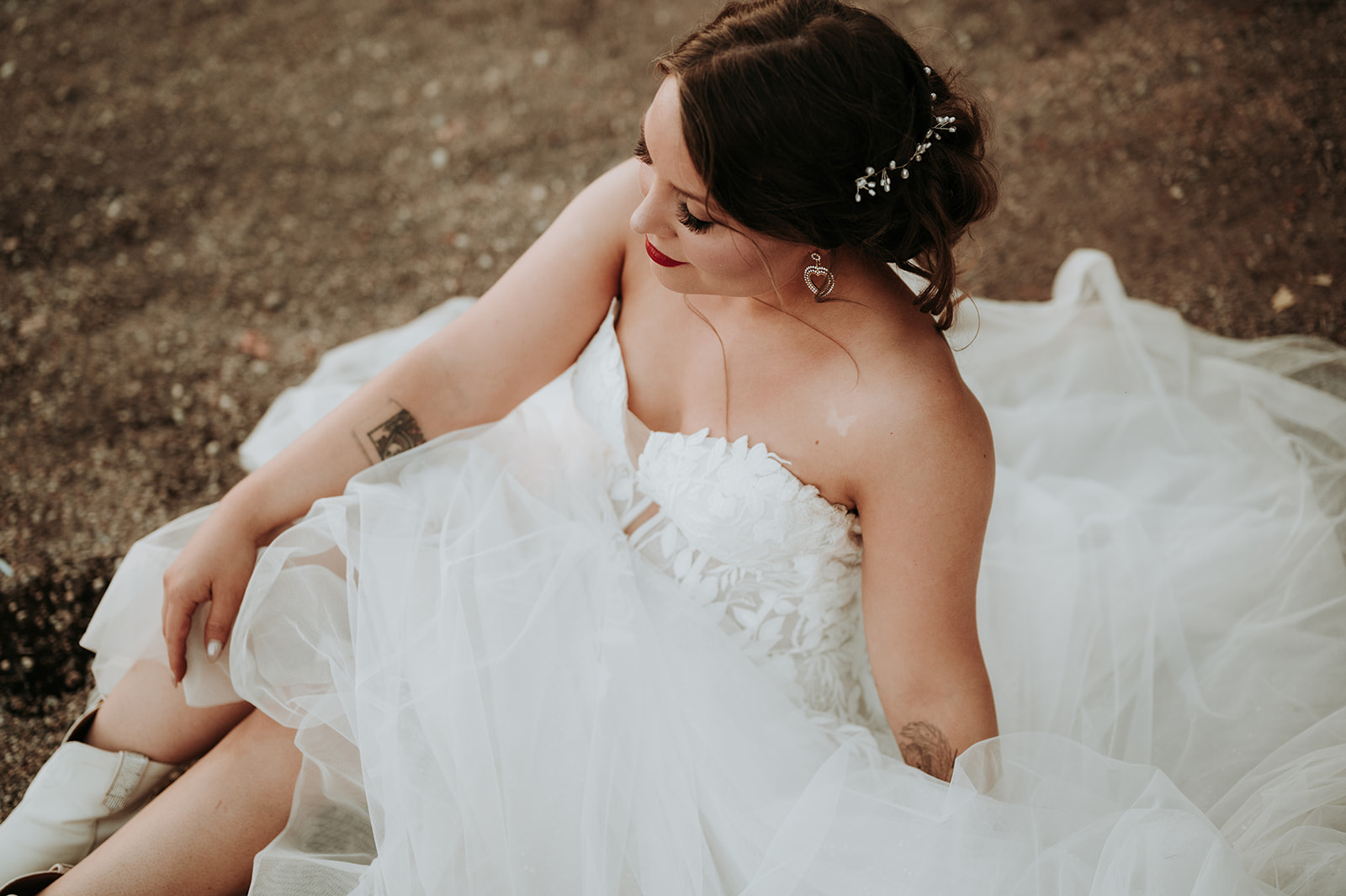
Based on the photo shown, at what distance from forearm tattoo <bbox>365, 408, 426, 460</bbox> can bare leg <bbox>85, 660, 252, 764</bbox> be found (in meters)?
0.59

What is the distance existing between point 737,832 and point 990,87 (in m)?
3.34

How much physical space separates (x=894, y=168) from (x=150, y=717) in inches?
68.9

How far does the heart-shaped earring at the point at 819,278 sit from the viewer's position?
148 cm

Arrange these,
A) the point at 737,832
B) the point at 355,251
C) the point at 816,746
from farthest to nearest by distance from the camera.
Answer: the point at 355,251 < the point at 816,746 < the point at 737,832

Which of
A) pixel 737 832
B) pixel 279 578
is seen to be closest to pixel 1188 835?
pixel 737 832

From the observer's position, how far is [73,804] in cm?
166

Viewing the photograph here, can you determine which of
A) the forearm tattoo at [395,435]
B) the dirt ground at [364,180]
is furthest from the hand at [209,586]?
the dirt ground at [364,180]

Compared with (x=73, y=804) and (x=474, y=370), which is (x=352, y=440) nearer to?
(x=474, y=370)

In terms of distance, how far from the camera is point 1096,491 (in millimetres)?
2199

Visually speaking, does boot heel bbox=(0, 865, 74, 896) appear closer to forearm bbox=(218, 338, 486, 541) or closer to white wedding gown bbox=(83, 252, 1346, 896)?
white wedding gown bbox=(83, 252, 1346, 896)

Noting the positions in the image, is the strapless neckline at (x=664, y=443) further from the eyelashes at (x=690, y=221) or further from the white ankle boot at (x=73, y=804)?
the white ankle boot at (x=73, y=804)

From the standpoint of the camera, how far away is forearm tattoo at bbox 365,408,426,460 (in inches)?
71.7

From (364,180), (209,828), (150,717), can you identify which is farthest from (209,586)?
(364,180)

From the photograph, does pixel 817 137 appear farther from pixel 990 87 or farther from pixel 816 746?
pixel 990 87
